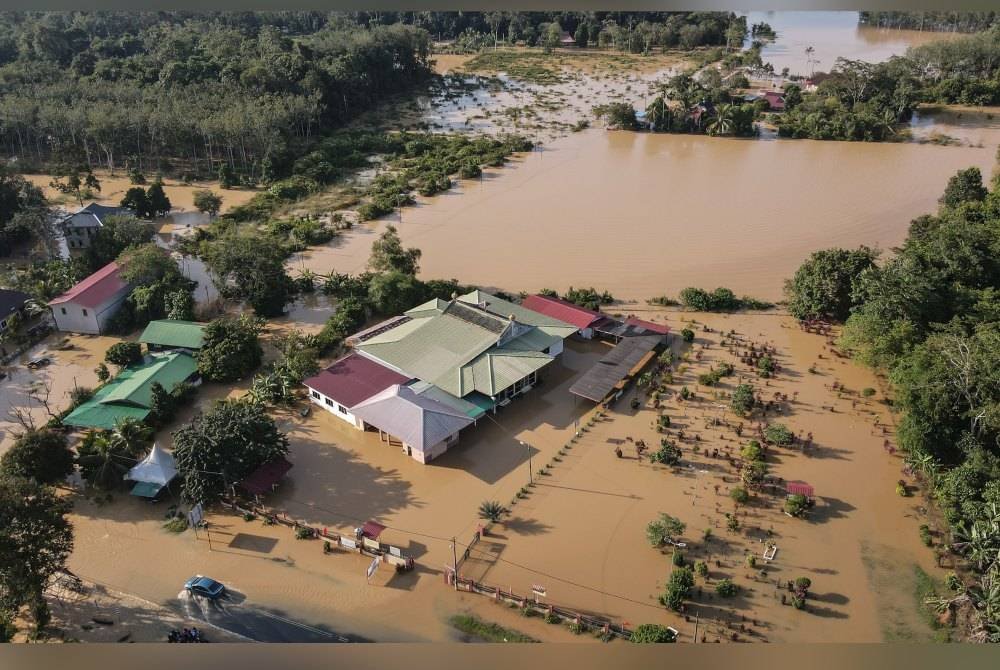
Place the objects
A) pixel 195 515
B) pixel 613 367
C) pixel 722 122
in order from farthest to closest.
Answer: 1. pixel 722 122
2. pixel 613 367
3. pixel 195 515

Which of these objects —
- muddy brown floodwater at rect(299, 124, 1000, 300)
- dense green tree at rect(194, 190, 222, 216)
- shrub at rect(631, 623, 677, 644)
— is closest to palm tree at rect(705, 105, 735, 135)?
muddy brown floodwater at rect(299, 124, 1000, 300)

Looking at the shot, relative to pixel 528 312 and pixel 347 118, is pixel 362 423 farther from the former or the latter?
pixel 347 118

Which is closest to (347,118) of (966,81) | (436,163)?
(436,163)

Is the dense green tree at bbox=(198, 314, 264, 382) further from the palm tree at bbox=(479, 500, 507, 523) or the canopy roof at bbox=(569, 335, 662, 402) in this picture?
the canopy roof at bbox=(569, 335, 662, 402)

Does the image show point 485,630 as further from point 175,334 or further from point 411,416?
point 175,334

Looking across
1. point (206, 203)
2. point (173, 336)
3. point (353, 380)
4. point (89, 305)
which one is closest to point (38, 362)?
point (89, 305)

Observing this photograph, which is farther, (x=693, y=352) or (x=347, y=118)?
(x=347, y=118)
